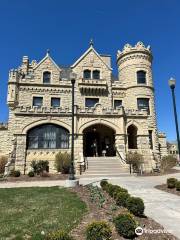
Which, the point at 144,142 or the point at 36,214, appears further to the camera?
the point at 144,142

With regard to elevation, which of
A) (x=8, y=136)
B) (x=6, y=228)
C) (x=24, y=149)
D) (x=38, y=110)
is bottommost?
(x=6, y=228)

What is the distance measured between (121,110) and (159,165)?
8.43 metres

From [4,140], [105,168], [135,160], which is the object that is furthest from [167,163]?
[4,140]

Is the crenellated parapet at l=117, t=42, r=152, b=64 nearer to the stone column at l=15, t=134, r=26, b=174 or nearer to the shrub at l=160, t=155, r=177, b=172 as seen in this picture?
the shrub at l=160, t=155, r=177, b=172

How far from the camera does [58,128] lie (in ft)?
87.8

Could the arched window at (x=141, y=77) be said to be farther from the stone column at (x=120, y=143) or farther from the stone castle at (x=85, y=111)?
the stone column at (x=120, y=143)

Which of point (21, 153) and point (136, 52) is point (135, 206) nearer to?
point (21, 153)

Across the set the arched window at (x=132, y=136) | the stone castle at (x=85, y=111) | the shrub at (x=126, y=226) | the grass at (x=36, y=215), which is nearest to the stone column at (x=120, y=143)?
the stone castle at (x=85, y=111)

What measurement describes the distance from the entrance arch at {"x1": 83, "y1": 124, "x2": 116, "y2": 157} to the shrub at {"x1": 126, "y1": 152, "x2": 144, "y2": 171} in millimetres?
5492

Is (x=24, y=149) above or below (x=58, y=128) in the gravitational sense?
below

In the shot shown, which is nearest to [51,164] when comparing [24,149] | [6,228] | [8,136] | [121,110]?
[24,149]

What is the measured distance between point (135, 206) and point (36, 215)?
3.28 m

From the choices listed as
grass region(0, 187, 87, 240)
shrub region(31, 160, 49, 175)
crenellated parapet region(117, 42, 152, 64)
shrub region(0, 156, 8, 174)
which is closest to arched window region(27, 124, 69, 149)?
shrub region(31, 160, 49, 175)

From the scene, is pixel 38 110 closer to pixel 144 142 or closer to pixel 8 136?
pixel 8 136
